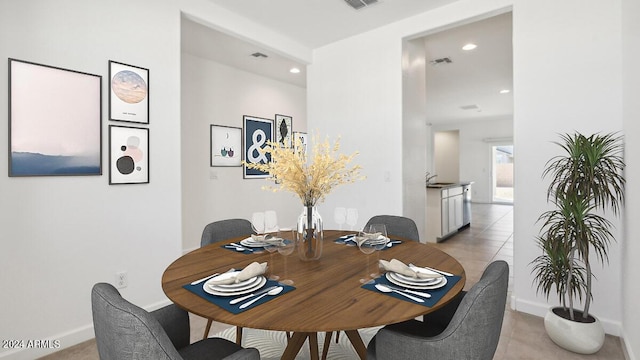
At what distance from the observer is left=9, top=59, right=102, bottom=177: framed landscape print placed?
2010mm

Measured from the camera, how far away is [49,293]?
7.08ft

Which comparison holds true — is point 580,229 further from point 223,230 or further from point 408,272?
point 223,230

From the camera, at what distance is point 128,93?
2.51 metres

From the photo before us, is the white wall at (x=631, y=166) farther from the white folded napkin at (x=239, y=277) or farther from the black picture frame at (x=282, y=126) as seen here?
the black picture frame at (x=282, y=126)

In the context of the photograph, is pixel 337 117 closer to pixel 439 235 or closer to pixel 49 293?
pixel 439 235

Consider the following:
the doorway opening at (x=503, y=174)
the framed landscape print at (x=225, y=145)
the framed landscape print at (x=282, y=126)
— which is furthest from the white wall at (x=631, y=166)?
the doorway opening at (x=503, y=174)

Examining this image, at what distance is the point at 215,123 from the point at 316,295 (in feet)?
13.0

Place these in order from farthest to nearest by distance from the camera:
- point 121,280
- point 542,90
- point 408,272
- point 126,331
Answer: point 542,90, point 121,280, point 408,272, point 126,331

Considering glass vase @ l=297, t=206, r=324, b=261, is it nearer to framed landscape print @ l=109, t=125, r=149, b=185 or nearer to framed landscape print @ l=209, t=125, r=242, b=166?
framed landscape print @ l=109, t=125, r=149, b=185

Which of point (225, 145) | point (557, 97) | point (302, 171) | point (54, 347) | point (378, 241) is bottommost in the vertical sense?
point (54, 347)

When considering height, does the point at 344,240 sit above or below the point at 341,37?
below

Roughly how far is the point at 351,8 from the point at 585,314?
3194 mm

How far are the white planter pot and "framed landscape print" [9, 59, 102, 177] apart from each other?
3437 mm

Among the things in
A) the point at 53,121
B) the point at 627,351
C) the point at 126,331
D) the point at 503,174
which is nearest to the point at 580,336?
the point at 627,351
